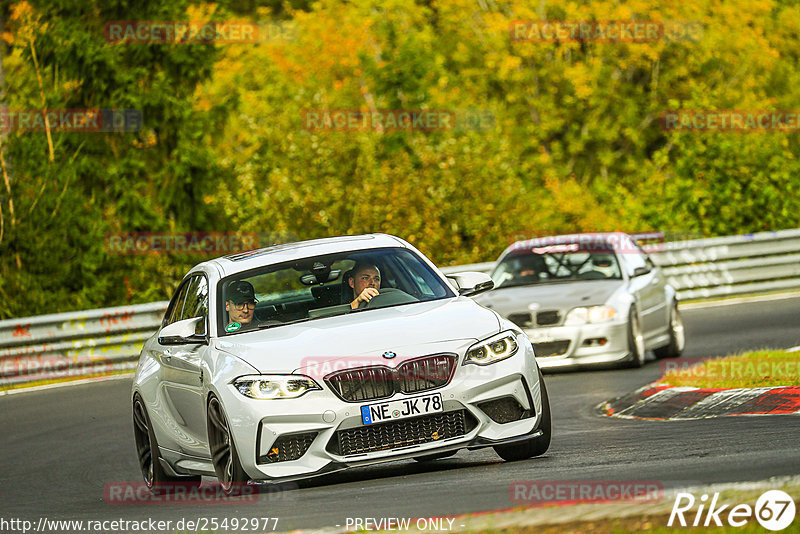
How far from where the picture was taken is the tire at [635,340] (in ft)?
54.1

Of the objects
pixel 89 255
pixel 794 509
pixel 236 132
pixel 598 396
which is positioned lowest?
pixel 236 132

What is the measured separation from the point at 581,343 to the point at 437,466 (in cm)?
672

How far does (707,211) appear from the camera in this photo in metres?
30.3

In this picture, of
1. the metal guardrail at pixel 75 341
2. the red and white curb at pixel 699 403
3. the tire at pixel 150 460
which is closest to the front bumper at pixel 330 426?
the tire at pixel 150 460

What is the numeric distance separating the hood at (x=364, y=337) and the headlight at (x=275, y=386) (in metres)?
0.05

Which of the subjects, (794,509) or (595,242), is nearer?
(794,509)

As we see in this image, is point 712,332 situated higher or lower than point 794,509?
lower

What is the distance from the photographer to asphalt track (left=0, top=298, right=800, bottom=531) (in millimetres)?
7766

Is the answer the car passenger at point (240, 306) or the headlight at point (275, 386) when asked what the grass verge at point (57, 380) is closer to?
the car passenger at point (240, 306)

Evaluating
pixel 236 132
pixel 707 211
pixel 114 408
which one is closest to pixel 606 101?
pixel 236 132

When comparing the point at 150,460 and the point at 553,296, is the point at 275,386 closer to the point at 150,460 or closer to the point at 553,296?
the point at 150,460

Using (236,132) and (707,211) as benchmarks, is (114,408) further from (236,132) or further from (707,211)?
(236,132)

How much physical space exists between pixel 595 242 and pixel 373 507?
10.7m

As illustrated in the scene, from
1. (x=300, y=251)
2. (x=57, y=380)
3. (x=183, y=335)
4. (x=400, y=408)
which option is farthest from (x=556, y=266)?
(x=400, y=408)
